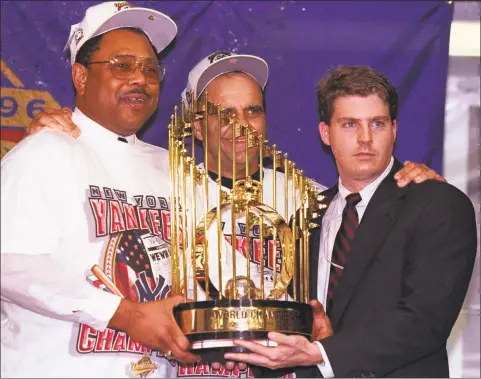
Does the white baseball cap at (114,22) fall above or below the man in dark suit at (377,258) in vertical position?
above

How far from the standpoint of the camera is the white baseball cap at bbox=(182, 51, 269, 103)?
3.63 m

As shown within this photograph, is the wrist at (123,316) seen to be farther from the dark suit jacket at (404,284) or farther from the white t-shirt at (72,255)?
the dark suit jacket at (404,284)

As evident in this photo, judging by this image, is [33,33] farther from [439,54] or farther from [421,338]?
[421,338]

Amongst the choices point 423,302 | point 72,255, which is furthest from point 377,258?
point 72,255

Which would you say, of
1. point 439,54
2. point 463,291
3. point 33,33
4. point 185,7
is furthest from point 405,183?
point 33,33

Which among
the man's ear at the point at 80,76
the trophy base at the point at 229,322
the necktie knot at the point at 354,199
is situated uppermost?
the man's ear at the point at 80,76

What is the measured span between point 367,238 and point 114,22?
37.2 inches

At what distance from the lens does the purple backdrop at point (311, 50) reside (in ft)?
12.8

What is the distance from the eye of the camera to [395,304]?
3074mm

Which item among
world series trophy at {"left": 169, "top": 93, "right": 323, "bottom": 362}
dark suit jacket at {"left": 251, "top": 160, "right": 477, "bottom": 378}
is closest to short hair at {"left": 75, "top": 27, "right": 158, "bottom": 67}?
world series trophy at {"left": 169, "top": 93, "right": 323, "bottom": 362}

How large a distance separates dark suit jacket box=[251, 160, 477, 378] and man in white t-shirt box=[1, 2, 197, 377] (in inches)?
18.8

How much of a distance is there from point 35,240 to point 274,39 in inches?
52.3

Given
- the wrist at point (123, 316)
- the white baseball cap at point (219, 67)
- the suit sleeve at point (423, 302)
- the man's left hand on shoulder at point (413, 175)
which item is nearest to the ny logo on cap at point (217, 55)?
the white baseball cap at point (219, 67)

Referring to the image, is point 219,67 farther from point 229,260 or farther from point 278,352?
point 278,352
